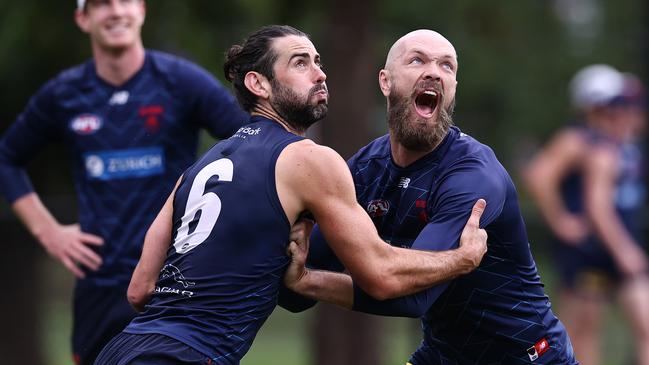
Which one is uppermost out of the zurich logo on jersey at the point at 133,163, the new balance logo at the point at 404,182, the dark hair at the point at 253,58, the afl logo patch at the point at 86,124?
the dark hair at the point at 253,58

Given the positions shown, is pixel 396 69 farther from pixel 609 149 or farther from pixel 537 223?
pixel 537 223

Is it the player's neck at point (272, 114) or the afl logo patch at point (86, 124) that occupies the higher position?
the player's neck at point (272, 114)

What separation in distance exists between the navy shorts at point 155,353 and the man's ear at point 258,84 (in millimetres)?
1083

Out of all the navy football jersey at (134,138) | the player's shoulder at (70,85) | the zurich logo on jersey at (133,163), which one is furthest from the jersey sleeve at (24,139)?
the zurich logo on jersey at (133,163)

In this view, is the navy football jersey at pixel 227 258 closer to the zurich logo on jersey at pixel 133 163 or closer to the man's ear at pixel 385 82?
the man's ear at pixel 385 82

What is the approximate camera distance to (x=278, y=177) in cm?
469

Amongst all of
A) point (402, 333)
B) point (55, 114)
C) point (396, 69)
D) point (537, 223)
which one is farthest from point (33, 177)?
point (396, 69)

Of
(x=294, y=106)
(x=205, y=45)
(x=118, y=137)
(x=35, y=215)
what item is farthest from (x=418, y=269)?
(x=205, y=45)

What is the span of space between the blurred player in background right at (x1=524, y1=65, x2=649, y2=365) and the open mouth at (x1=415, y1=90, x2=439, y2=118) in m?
5.55

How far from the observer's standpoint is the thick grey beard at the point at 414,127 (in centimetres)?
517

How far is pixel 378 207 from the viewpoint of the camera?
5.31 metres

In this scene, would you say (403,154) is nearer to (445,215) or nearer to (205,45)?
(445,215)

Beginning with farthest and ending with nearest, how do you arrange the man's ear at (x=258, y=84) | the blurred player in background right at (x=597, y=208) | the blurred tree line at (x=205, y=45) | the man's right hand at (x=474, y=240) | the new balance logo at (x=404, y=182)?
the blurred tree line at (x=205, y=45) → the blurred player in background right at (x=597, y=208) → the new balance logo at (x=404, y=182) → the man's ear at (x=258, y=84) → the man's right hand at (x=474, y=240)

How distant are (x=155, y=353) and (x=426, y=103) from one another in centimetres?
168
